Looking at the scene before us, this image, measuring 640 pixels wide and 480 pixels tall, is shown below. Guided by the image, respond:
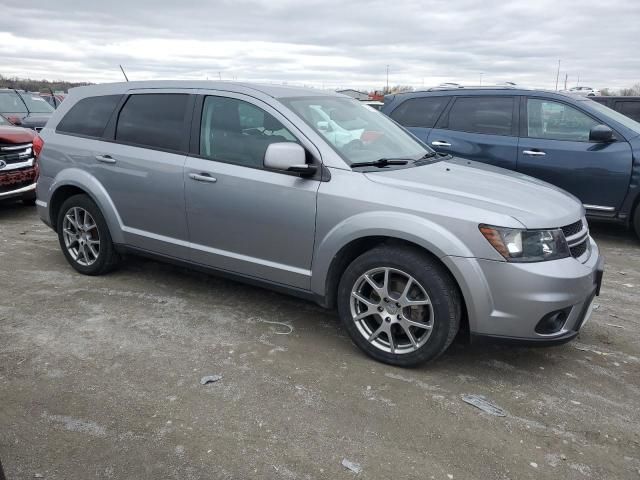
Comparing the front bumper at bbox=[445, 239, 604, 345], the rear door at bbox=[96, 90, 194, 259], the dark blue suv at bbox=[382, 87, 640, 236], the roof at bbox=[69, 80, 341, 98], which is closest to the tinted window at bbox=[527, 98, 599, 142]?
the dark blue suv at bbox=[382, 87, 640, 236]

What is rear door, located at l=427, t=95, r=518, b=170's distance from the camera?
22.0ft

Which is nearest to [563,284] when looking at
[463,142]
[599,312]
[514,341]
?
[514,341]

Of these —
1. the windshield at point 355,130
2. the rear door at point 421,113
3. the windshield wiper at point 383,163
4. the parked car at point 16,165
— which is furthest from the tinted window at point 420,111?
the parked car at point 16,165

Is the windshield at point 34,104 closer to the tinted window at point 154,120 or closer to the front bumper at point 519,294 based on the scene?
the tinted window at point 154,120

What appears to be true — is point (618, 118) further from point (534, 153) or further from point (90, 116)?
point (90, 116)

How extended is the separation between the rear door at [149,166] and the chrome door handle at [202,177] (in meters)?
0.13

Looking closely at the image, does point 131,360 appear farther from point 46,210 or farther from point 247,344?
point 46,210

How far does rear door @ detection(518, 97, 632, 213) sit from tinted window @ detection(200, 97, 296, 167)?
12.8 ft

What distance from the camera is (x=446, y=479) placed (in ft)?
8.07

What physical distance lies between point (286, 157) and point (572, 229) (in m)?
1.82

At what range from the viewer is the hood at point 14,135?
7480 mm

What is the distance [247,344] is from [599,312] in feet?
9.20

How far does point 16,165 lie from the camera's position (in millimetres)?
7520

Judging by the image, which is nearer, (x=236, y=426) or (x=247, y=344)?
(x=236, y=426)
